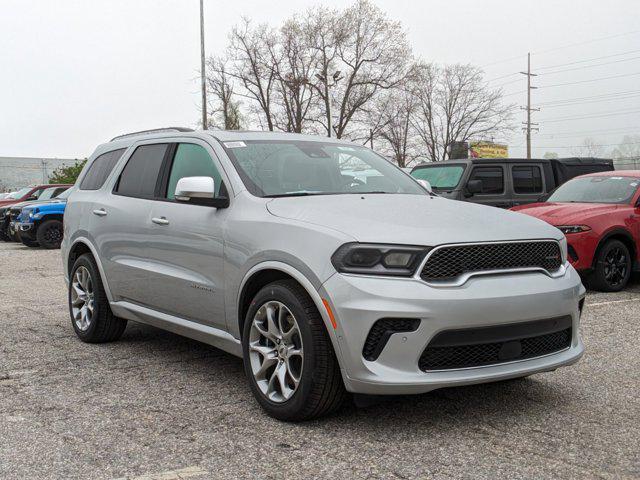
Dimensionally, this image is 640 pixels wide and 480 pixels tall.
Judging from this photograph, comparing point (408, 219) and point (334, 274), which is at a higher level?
point (408, 219)

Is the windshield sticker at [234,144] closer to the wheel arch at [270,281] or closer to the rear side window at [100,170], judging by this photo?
the wheel arch at [270,281]

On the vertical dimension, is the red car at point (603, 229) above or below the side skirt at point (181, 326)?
above

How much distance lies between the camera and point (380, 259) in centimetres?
358

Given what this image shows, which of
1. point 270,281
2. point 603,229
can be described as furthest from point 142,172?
point 603,229

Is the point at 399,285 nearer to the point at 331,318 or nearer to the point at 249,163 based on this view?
A: the point at 331,318

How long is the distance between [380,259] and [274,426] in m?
1.10

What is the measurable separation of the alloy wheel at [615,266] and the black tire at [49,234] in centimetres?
1402

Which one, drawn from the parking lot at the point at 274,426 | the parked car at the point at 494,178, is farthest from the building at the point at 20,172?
the parking lot at the point at 274,426

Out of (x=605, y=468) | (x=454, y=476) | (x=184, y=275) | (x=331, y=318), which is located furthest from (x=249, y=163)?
(x=605, y=468)

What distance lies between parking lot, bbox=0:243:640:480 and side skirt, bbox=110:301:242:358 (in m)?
0.31

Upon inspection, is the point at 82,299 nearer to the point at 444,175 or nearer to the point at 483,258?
the point at 483,258

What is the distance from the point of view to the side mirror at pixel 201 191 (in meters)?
4.44

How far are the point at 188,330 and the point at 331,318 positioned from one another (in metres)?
1.57

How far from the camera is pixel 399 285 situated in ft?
11.5
